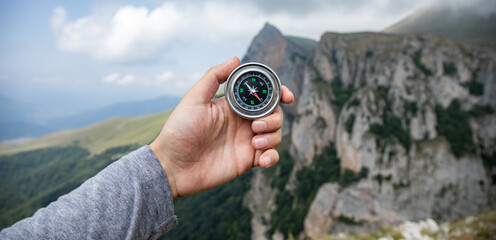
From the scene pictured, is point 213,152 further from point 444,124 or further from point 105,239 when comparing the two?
point 444,124

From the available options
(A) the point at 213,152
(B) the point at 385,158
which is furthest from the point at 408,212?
(A) the point at 213,152

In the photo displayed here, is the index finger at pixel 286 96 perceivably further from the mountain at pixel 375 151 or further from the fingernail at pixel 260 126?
the mountain at pixel 375 151

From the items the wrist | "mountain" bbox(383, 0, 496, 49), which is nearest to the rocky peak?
"mountain" bbox(383, 0, 496, 49)

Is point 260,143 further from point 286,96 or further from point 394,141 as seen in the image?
point 394,141

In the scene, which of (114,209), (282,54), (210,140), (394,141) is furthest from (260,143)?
(282,54)

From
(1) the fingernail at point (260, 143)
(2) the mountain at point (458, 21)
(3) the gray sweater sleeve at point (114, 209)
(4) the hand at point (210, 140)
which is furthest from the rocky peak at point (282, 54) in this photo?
(3) the gray sweater sleeve at point (114, 209)

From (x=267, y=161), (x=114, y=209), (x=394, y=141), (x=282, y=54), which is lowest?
(x=394, y=141)

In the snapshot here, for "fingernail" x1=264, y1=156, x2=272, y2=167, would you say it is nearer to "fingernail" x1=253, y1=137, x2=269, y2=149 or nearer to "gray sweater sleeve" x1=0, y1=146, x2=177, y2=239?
"fingernail" x1=253, y1=137, x2=269, y2=149
